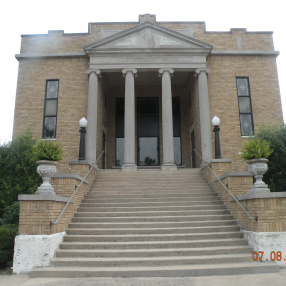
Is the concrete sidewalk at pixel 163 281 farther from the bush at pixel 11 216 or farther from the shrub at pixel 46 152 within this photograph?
the bush at pixel 11 216

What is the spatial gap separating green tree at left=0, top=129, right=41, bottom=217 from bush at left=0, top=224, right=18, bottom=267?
3188mm

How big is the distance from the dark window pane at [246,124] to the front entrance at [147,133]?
6028 millimetres

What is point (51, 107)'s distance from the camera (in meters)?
16.3

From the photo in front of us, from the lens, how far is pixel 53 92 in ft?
54.0

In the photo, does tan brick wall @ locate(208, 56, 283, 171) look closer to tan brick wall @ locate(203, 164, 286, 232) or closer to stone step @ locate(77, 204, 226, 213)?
stone step @ locate(77, 204, 226, 213)

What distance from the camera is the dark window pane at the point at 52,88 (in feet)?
53.9

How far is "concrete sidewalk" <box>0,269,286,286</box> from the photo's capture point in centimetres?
561

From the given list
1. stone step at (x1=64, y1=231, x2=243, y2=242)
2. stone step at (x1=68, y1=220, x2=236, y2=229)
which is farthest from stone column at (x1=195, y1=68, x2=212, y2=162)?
stone step at (x1=64, y1=231, x2=243, y2=242)

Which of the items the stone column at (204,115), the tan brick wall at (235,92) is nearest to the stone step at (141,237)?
the stone column at (204,115)

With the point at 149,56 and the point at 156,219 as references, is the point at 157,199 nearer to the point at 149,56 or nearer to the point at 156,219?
the point at 156,219

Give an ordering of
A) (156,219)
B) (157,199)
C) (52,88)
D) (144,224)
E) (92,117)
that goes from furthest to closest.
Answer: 1. (52,88)
2. (92,117)
3. (157,199)
4. (156,219)
5. (144,224)

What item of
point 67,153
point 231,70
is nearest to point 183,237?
point 67,153

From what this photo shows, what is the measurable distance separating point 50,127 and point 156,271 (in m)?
12.1
